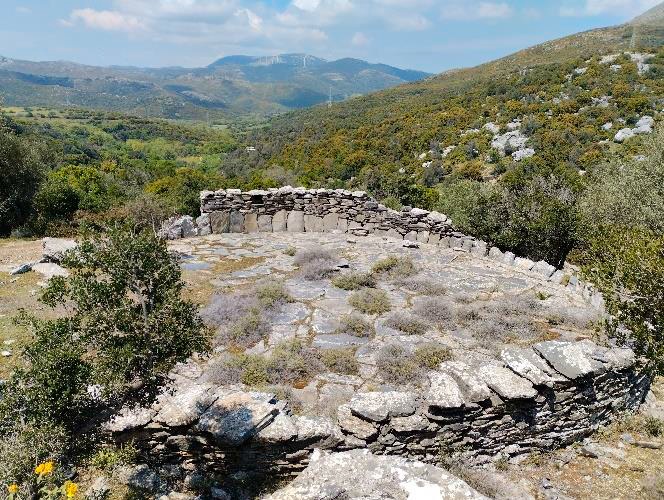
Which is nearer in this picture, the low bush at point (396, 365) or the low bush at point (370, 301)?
the low bush at point (396, 365)

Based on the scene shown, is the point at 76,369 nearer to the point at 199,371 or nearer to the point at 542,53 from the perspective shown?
the point at 199,371

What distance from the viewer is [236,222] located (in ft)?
49.1

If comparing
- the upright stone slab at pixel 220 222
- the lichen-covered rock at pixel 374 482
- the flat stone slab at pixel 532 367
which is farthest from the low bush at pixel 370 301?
the upright stone slab at pixel 220 222

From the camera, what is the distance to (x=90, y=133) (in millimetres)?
122250

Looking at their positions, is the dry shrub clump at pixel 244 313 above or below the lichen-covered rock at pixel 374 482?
below

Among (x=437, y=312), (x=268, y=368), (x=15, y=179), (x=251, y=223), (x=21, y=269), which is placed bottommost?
(x=268, y=368)

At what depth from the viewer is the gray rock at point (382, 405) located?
5219 millimetres

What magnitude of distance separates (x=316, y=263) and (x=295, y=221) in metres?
4.41

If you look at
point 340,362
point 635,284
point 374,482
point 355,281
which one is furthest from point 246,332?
point 635,284

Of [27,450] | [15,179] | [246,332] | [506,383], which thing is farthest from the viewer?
[15,179]

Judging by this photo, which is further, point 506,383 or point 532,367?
point 532,367

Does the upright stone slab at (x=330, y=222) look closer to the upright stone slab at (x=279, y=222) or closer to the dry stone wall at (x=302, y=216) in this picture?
the dry stone wall at (x=302, y=216)

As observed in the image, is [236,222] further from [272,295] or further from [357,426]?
[357,426]

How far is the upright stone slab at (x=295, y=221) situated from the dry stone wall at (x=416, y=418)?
30.2 ft
